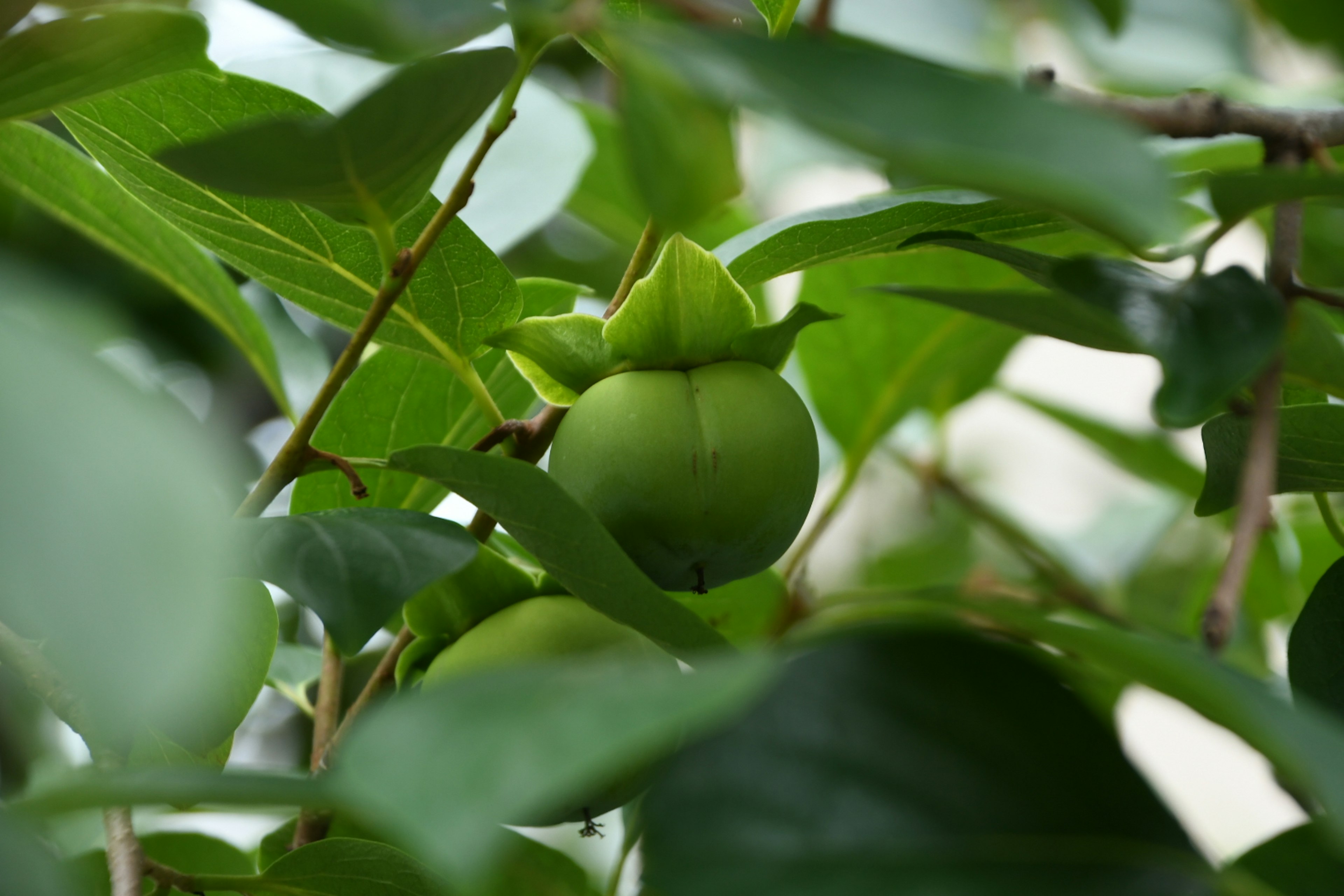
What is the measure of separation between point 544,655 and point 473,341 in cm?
12

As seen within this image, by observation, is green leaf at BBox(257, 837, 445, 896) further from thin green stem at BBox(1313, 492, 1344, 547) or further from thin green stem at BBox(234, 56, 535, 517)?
thin green stem at BBox(1313, 492, 1344, 547)

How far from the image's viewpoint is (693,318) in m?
0.42

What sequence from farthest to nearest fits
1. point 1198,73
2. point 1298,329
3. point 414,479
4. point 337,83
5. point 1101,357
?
point 1101,357, point 1198,73, point 337,83, point 414,479, point 1298,329

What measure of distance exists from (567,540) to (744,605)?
30 centimetres

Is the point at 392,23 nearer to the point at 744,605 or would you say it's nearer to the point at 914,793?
the point at 914,793

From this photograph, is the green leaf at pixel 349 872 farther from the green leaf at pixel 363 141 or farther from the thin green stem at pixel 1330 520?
the thin green stem at pixel 1330 520

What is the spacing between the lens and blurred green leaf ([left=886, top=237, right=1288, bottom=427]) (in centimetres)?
31

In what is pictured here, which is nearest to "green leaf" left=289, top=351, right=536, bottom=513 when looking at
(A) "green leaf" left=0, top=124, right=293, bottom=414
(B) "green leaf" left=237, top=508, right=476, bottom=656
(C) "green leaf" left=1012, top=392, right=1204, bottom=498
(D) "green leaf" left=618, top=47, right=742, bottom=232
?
(A) "green leaf" left=0, top=124, right=293, bottom=414

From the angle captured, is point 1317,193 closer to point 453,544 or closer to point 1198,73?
point 453,544

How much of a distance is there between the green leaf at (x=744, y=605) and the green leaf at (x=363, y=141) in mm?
301

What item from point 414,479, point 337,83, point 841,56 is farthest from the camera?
point 337,83

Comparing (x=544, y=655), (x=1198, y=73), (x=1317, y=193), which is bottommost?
(x=544, y=655)

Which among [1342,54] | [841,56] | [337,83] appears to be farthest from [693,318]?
[1342,54]

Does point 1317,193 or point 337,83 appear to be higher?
point 337,83
